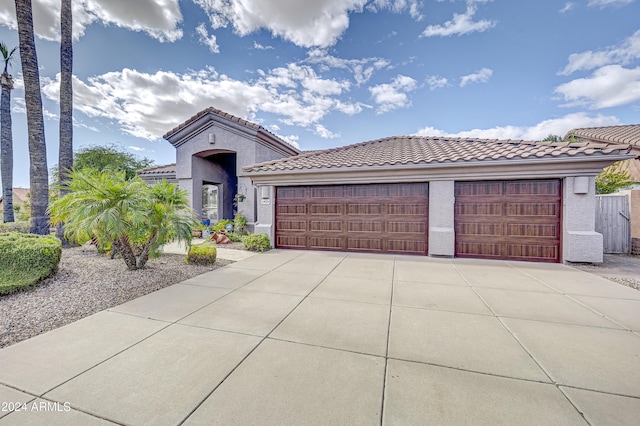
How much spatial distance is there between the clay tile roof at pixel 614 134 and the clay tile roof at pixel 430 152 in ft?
28.4

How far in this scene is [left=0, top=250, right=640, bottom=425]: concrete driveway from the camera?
6.56 ft

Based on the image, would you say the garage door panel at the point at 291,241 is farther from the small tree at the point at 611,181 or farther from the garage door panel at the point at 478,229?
the small tree at the point at 611,181

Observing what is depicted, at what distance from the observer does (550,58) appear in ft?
35.1

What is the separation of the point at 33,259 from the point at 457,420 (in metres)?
7.01

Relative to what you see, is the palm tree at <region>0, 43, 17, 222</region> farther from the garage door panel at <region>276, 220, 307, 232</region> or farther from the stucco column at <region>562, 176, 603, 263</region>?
the stucco column at <region>562, 176, 603, 263</region>

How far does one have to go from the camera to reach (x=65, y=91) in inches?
340

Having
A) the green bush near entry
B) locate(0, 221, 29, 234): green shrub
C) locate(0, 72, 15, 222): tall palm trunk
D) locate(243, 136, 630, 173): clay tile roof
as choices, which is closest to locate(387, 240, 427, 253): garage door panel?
locate(243, 136, 630, 173): clay tile roof

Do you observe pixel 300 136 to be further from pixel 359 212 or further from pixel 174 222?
pixel 174 222

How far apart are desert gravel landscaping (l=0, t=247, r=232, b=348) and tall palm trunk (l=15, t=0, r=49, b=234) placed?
2.29 metres

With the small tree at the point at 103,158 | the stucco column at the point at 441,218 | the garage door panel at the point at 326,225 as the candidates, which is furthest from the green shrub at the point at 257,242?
the small tree at the point at 103,158

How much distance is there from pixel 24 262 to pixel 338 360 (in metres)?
5.98

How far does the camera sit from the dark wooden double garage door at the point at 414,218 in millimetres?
7340

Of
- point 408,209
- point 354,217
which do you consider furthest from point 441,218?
point 354,217

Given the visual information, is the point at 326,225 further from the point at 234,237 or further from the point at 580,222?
the point at 580,222
